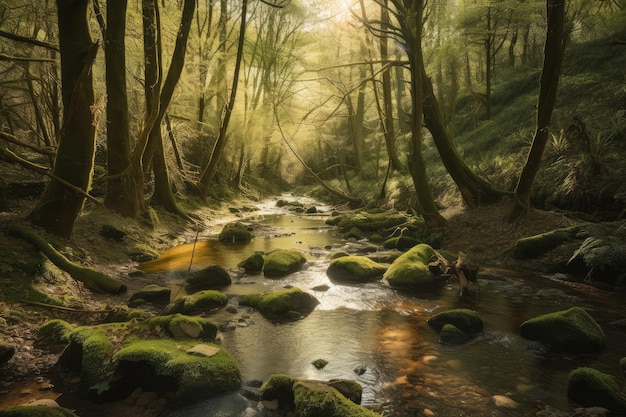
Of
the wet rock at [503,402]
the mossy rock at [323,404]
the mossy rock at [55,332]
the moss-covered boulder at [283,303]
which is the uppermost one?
the mossy rock at [55,332]

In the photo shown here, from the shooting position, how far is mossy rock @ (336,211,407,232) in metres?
14.1

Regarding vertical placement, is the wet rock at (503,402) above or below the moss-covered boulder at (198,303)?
below

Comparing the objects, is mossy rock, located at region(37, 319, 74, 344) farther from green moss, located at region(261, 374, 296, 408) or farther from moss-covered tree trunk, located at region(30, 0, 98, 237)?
moss-covered tree trunk, located at region(30, 0, 98, 237)

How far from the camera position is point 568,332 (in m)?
4.84

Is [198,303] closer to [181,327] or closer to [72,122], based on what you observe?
[181,327]

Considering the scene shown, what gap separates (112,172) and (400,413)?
9720 millimetres

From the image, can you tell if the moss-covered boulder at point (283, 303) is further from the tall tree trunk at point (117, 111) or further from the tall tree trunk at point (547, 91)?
the tall tree trunk at point (547, 91)

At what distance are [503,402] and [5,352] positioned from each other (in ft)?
16.4

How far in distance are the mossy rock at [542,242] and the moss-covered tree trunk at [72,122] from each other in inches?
367

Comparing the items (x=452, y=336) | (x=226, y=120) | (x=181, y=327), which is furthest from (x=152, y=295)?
(x=226, y=120)

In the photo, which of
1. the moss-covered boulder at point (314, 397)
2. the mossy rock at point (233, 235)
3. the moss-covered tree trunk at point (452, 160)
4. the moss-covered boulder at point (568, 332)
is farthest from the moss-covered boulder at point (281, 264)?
the moss-covered tree trunk at point (452, 160)

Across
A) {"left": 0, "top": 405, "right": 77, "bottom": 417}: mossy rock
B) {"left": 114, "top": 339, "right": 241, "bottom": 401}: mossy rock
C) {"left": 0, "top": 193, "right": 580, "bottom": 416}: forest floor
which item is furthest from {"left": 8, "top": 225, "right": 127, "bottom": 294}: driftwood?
{"left": 0, "top": 405, "right": 77, "bottom": 417}: mossy rock

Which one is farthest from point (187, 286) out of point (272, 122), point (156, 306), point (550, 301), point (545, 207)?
point (272, 122)

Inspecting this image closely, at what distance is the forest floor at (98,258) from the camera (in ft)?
12.4
